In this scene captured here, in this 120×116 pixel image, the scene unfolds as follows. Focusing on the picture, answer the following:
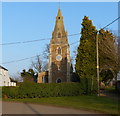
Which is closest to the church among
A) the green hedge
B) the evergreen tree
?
the evergreen tree

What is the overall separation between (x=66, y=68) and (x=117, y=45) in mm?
27321

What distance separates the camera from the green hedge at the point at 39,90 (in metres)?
26.4

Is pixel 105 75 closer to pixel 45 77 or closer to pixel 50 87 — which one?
pixel 50 87

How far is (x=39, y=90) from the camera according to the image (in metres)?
26.5

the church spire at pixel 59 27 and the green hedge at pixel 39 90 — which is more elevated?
the church spire at pixel 59 27

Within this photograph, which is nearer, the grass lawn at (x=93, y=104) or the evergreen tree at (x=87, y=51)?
the grass lawn at (x=93, y=104)

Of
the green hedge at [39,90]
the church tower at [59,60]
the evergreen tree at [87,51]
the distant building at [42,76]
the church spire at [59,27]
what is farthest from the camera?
the church spire at [59,27]

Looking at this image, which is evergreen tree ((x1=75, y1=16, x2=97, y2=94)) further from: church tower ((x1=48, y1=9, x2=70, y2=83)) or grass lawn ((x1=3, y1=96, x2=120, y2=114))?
church tower ((x1=48, y1=9, x2=70, y2=83))

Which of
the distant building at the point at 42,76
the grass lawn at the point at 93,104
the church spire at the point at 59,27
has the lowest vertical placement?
the grass lawn at the point at 93,104

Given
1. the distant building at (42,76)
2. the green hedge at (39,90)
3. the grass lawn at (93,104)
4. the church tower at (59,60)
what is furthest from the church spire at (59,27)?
the grass lawn at (93,104)

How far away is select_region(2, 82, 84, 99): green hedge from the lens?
26375mm

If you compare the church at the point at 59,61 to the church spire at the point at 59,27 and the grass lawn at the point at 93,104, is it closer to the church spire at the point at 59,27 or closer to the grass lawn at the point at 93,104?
the church spire at the point at 59,27

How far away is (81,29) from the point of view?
39031mm

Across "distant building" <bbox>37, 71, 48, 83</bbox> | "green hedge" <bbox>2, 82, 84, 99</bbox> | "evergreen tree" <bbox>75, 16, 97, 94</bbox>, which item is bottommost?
"green hedge" <bbox>2, 82, 84, 99</bbox>
